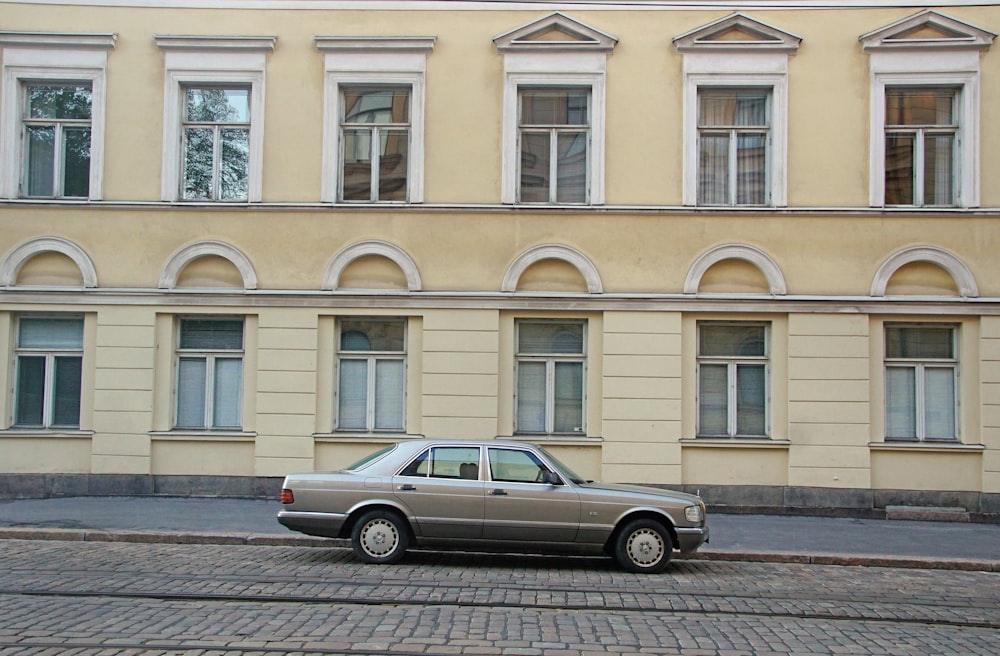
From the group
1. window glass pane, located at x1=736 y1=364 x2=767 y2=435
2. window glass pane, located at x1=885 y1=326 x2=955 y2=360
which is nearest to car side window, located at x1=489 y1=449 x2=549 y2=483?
window glass pane, located at x1=736 y1=364 x2=767 y2=435

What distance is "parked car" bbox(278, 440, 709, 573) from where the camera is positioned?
11.4 meters

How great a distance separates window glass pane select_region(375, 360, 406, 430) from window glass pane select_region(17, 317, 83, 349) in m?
5.15

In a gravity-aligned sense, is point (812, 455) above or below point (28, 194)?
below

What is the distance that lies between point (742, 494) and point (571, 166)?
623cm

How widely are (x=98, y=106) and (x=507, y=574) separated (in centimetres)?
1142

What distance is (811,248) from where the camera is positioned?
17172 mm

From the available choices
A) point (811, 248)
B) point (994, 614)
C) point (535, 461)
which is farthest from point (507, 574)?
point (811, 248)

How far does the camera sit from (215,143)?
17.8m

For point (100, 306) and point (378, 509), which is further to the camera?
point (100, 306)

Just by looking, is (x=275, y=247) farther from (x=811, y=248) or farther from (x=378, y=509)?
(x=811, y=248)

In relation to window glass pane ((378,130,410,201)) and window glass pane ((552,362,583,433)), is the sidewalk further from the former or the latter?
window glass pane ((378,130,410,201))

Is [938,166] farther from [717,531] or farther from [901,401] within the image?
[717,531]

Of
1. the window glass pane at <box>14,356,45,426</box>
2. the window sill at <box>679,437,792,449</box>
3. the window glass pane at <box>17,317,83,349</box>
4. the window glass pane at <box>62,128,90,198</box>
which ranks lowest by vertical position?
the window sill at <box>679,437,792,449</box>

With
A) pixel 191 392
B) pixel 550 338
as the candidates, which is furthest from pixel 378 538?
pixel 191 392
